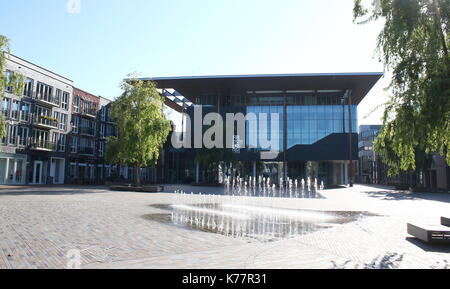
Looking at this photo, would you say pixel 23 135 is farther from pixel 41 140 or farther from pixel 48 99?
pixel 48 99

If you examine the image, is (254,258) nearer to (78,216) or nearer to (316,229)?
(316,229)

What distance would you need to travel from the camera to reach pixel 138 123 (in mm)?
29672

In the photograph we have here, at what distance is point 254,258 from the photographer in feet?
19.9

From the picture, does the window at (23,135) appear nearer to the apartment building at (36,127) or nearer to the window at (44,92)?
the apartment building at (36,127)

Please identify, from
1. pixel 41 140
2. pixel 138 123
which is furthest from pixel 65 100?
pixel 138 123

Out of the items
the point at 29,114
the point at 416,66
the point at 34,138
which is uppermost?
the point at 29,114

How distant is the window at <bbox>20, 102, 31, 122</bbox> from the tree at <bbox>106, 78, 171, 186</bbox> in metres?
12.6

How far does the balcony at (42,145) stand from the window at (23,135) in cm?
89

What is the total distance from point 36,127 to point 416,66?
40691 mm

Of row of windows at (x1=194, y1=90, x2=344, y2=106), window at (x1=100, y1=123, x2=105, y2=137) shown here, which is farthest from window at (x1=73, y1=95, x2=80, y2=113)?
row of windows at (x1=194, y1=90, x2=344, y2=106)

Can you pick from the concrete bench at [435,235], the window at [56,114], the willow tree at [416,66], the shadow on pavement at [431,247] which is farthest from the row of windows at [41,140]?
the concrete bench at [435,235]

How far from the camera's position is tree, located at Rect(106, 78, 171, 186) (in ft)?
96.9
